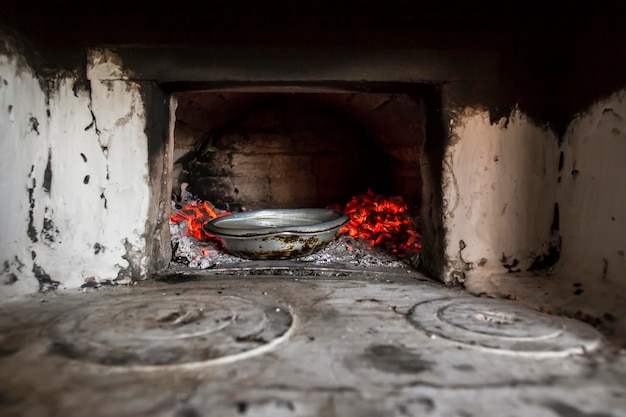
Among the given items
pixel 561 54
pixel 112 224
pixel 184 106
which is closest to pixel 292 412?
pixel 112 224

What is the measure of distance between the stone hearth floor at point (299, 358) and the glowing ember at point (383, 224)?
3.47ft

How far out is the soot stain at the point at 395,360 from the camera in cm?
129

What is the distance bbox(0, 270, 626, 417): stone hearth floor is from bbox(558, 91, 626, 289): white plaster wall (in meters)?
0.42

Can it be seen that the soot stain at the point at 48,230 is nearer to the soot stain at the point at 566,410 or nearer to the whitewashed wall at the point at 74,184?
the whitewashed wall at the point at 74,184

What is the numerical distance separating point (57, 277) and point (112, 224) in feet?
1.16

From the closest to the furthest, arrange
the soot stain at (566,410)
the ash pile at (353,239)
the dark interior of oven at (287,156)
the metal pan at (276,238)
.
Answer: the soot stain at (566,410)
the metal pan at (276,238)
the ash pile at (353,239)
the dark interior of oven at (287,156)

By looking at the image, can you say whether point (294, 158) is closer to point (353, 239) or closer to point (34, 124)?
point (353, 239)

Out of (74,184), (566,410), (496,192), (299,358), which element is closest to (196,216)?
(74,184)

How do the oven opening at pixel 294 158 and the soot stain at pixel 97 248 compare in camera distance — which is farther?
the oven opening at pixel 294 158

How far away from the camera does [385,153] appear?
4.09m

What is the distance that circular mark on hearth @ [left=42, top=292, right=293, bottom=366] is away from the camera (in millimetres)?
1351

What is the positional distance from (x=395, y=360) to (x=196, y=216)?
2505 mm

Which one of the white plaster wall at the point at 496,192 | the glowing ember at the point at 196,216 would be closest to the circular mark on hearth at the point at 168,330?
the white plaster wall at the point at 496,192

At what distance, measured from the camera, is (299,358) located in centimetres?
136
